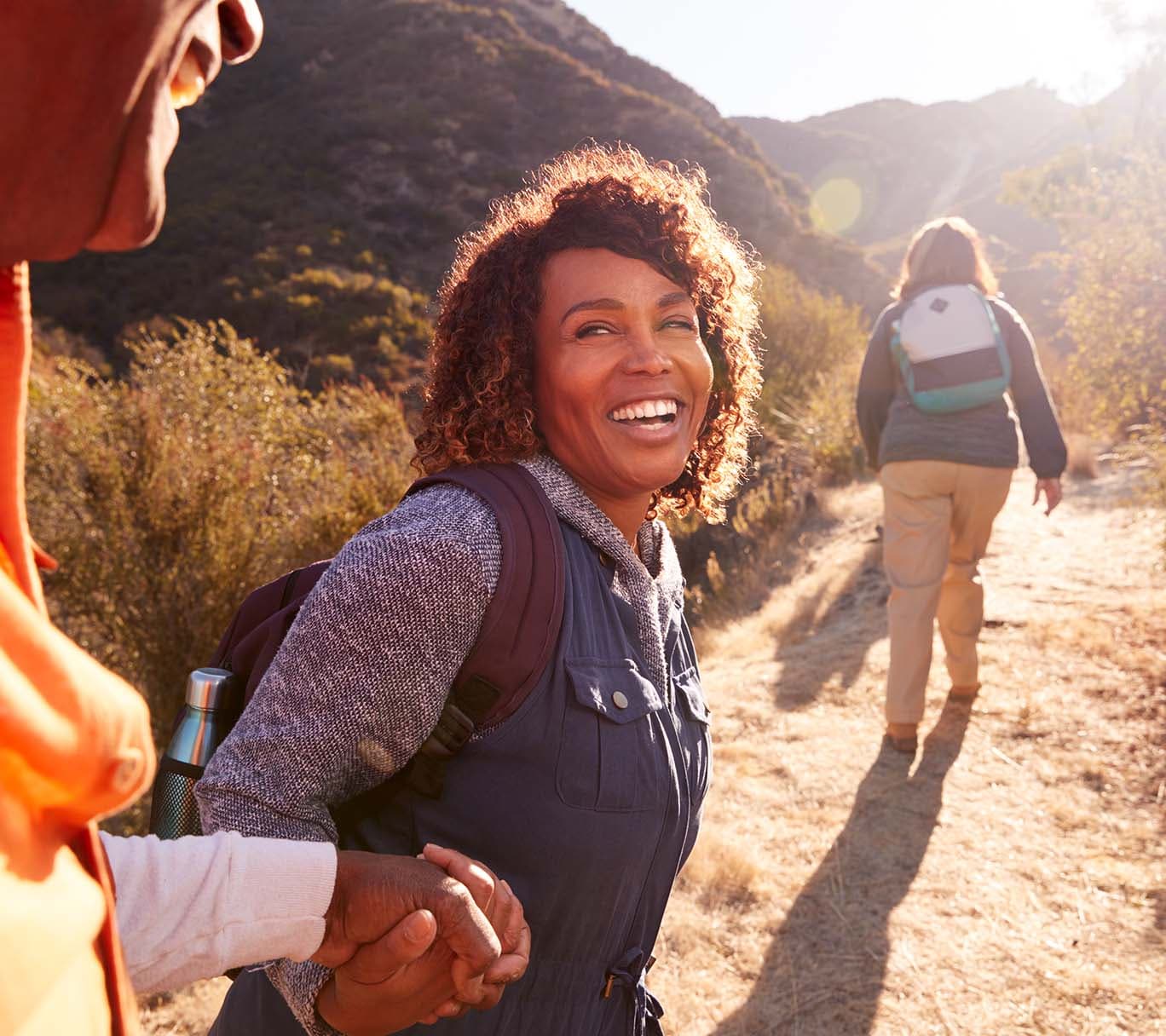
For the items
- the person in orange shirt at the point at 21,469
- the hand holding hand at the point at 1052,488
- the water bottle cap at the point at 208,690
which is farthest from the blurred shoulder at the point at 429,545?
the hand holding hand at the point at 1052,488

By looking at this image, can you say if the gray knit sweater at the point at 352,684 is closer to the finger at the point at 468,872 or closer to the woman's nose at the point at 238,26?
the finger at the point at 468,872

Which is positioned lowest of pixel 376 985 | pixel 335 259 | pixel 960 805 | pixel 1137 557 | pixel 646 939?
pixel 960 805

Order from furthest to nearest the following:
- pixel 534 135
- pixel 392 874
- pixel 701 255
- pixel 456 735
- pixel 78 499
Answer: pixel 534 135 → pixel 78 499 → pixel 701 255 → pixel 456 735 → pixel 392 874

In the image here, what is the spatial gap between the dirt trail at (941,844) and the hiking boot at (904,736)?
0.08 meters

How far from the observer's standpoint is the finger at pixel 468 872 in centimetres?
112

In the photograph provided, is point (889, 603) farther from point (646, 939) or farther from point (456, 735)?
point (456, 735)

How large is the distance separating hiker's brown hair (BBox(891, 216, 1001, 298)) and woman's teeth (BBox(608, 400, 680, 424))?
2937mm

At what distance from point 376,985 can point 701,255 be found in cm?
143

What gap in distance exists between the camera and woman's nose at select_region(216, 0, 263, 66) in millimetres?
689

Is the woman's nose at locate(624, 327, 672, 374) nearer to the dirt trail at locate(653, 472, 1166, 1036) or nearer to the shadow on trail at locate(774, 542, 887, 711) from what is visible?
the dirt trail at locate(653, 472, 1166, 1036)

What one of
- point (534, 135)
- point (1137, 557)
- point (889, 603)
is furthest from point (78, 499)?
point (534, 135)

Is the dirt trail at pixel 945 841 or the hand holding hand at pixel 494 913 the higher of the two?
the hand holding hand at pixel 494 913

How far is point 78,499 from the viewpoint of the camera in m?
5.26

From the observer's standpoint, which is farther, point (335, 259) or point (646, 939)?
point (335, 259)
